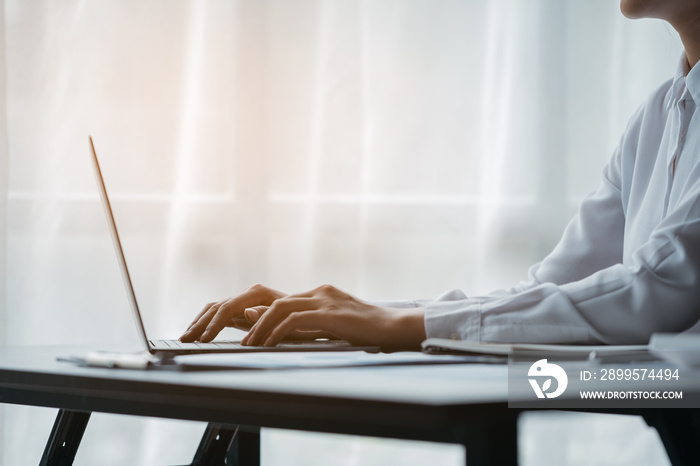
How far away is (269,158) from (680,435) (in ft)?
4.63

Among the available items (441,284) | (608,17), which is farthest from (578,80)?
(441,284)

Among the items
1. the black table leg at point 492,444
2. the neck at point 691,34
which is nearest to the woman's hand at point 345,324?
the black table leg at point 492,444

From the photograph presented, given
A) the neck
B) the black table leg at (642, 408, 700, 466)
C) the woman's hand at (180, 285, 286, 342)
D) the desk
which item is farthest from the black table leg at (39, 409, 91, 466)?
the neck

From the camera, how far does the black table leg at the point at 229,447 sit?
1.16 m

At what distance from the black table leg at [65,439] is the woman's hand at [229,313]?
19cm

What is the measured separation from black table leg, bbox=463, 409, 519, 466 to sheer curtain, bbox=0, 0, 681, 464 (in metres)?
1.55

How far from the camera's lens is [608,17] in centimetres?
207

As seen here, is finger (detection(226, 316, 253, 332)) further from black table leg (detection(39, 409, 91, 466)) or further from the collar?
the collar

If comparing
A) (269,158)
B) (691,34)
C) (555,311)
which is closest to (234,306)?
(555,311)

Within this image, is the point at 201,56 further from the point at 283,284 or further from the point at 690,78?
the point at 690,78

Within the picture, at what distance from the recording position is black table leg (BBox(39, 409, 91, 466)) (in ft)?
3.46

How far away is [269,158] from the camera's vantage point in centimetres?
201

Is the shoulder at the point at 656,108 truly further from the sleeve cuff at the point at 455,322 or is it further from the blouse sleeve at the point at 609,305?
the sleeve cuff at the point at 455,322

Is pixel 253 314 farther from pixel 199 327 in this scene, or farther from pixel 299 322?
pixel 299 322
